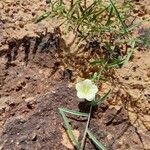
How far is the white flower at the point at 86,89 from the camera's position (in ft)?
6.04

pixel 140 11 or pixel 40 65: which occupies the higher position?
pixel 140 11

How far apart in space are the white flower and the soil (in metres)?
0.05

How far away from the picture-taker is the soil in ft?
5.84

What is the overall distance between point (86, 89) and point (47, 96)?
0.19 metres

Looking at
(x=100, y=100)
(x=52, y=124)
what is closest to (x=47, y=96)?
(x=52, y=124)

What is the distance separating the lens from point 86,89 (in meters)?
1.79

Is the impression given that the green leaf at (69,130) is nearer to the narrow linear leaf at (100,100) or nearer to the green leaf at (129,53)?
the narrow linear leaf at (100,100)

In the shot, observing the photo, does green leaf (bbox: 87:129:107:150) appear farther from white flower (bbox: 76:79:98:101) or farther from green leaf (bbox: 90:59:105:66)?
green leaf (bbox: 90:59:105:66)

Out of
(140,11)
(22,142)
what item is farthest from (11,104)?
(140,11)

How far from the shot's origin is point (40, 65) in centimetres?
200

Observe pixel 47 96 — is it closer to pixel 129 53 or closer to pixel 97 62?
pixel 97 62

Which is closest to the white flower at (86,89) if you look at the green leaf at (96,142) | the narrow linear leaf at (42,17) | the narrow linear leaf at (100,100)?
the narrow linear leaf at (100,100)

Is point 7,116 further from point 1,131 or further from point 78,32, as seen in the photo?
→ point 78,32

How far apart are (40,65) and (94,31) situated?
0.34m
